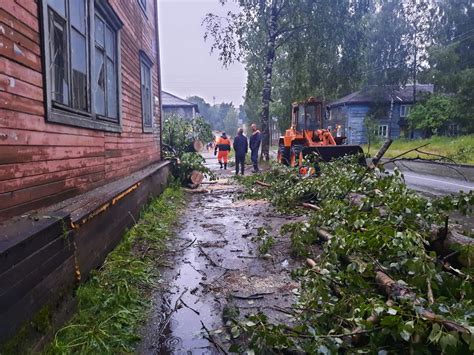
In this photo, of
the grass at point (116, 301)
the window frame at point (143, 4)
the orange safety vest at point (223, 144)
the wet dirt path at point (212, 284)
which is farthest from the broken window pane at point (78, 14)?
the orange safety vest at point (223, 144)

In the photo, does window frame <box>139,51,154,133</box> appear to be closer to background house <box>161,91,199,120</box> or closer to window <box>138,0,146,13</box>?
window <box>138,0,146,13</box>

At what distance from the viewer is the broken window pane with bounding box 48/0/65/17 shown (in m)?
3.42

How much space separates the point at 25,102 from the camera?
109 inches

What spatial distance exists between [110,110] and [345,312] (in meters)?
4.69

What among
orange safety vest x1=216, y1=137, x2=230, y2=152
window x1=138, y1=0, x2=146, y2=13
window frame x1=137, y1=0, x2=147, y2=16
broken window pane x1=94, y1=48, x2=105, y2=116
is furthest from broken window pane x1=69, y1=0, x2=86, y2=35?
orange safety vest x1=216, y1=137, x2=230, y2=152

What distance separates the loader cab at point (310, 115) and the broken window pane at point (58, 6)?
1117 centimetres

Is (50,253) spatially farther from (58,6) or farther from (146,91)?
(146,91)

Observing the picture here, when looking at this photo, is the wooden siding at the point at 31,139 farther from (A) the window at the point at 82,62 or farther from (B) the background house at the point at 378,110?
(B) the background house at the point at 378,110

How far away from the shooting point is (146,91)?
9.10m

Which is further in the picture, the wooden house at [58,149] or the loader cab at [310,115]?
the loader cab at [310,115]

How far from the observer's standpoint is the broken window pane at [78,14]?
13.0 ft

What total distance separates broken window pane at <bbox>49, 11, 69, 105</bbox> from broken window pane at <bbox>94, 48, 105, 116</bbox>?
1.09 meters

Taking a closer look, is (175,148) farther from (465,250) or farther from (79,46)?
(465,250)

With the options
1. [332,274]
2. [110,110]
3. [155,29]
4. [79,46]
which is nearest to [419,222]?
[332,274]
